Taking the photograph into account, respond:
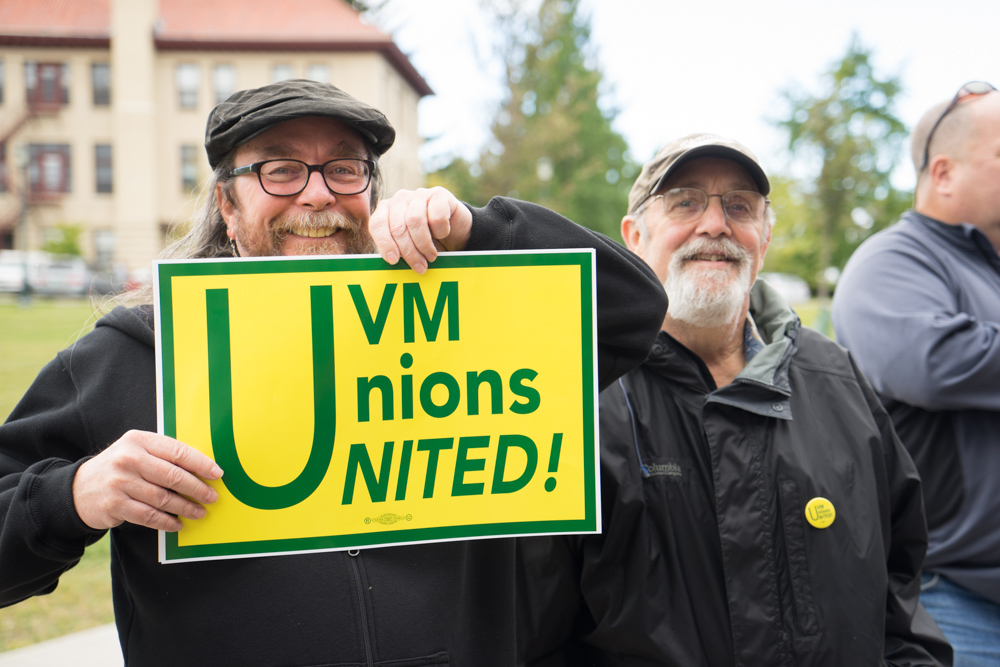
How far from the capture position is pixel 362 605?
1.64m

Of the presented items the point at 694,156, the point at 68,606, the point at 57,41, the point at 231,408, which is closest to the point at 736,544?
the point at 694,156

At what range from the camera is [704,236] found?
237 centimetres

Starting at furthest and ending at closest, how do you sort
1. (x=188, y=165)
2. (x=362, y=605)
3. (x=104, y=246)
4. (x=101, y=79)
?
(x=104, y=246)
(x=101, y=79)
(x=188, y=165)
(x=362, y=605)

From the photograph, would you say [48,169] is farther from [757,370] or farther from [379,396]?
[757,370]

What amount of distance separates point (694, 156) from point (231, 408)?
1.59m

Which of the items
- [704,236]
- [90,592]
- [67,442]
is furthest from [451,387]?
[90,592]

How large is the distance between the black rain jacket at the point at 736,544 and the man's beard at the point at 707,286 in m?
0.18

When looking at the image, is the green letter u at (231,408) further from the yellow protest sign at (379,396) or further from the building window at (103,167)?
the building window at (103,167)

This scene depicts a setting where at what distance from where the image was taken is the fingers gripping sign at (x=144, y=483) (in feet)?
4.61

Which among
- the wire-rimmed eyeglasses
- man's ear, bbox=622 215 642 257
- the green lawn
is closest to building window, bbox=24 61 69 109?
the green lawn

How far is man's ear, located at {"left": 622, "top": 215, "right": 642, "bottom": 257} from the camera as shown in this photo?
2.58 meters

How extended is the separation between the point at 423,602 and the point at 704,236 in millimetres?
1423

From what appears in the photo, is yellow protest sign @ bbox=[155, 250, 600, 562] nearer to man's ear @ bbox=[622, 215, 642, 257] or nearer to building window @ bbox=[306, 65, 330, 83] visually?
man's ear @ bbox=[622, 215, 642, 257]

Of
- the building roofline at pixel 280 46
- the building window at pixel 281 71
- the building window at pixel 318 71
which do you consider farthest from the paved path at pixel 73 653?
the building window at pixel 281 71
